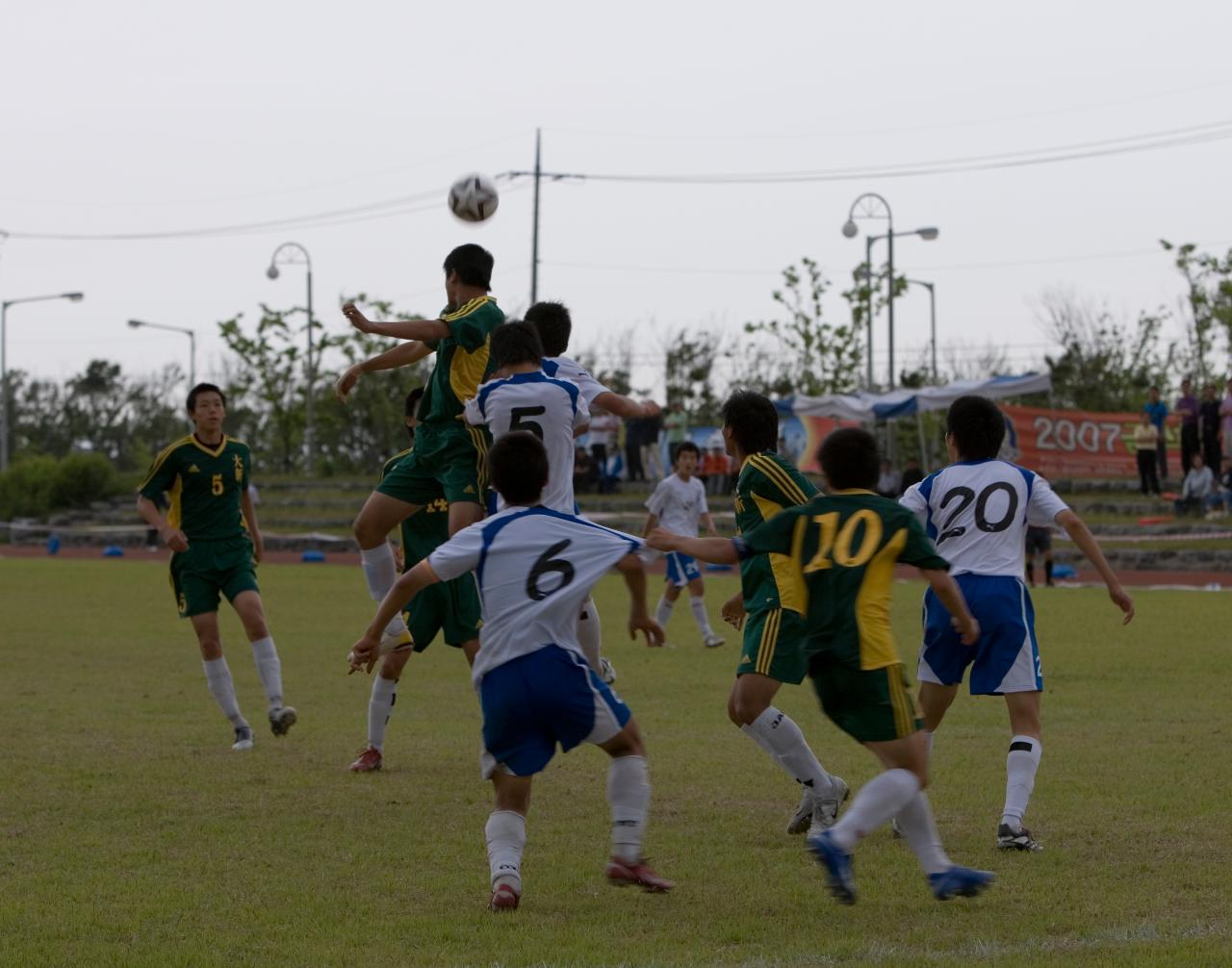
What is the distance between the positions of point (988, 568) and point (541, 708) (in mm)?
2380

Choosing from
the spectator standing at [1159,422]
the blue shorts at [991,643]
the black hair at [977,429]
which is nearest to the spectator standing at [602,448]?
the spectator standing at [1159,422]

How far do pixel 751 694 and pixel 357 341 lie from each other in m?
53.7

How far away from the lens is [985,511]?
718cm

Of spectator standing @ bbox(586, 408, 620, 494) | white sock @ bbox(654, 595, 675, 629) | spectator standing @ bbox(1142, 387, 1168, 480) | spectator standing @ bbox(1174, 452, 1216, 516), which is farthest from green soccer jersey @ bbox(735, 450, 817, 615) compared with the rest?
spectator standing @ bbox(586, 408, 620, 494)

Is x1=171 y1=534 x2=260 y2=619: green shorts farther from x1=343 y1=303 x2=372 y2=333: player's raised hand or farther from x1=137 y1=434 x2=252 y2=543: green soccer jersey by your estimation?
x1=343 y1=303 x2=372 y2=333: player's raised hand

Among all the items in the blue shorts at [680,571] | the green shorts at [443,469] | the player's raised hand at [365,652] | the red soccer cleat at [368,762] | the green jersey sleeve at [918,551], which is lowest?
the red soccer cleat at [368,762]

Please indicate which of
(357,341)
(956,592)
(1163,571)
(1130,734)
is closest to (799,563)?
(956,592)

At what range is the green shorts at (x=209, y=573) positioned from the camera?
10367mm

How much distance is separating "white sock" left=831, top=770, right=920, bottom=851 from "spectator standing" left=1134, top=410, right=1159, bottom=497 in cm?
3034

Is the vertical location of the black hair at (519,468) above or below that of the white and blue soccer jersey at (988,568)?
above

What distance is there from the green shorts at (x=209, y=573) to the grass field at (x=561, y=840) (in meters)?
0.92

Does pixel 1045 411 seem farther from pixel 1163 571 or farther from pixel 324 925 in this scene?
pixel 324 925

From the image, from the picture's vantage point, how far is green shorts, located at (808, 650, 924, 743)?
578 centimetres

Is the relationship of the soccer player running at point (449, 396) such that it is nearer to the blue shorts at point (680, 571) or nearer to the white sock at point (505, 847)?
the white sock at point (505, 847)
